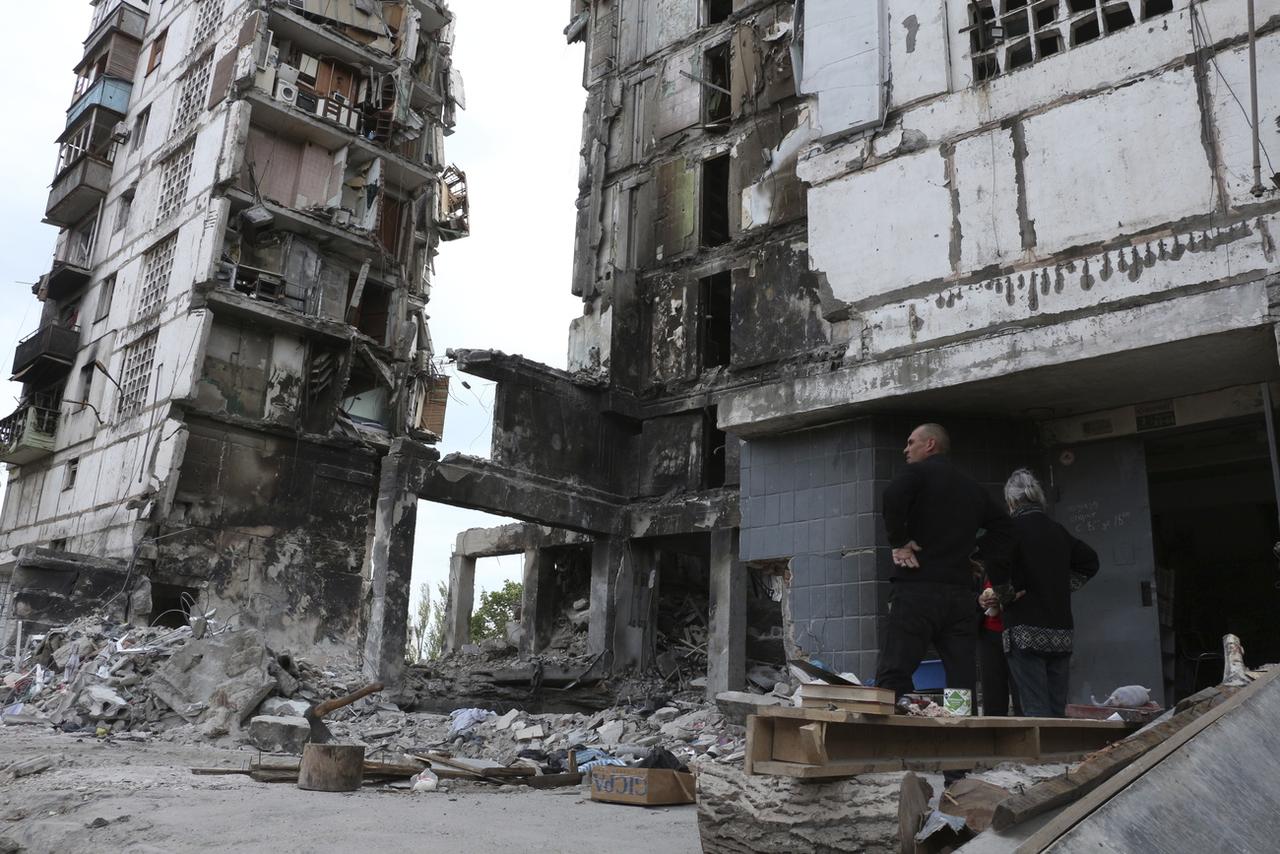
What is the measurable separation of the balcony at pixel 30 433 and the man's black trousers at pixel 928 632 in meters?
26.4

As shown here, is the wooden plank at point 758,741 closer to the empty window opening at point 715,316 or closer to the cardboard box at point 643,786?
the cardboard box at point 643,786

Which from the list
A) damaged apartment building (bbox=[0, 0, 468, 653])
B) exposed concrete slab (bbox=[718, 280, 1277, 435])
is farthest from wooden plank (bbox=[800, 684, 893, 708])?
damaged apartment building (bbox=[0, 0, 468, 653])

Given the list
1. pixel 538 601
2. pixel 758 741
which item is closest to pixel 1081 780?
pixel 758 741

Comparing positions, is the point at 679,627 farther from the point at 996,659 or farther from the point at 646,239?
the point at 996,659

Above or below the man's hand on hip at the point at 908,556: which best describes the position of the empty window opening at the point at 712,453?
above

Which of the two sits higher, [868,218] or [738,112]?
[738,112]

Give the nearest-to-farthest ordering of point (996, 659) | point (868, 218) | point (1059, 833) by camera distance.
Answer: point (1059, 833) → point (996, 659) → point (868, 218)

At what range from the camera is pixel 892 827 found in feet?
11.7

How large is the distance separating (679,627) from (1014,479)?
1289 centimetres

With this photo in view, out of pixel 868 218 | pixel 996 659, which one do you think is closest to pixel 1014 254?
pixel 868 218

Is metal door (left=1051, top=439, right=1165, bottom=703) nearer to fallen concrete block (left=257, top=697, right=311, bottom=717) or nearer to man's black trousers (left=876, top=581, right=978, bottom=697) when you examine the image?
man's black trousers (left=876, top=581, right=978, bottom=697)

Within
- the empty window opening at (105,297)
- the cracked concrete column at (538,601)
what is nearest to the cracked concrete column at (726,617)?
the cracked concrete column at (538,601)

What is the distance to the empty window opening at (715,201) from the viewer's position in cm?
1861

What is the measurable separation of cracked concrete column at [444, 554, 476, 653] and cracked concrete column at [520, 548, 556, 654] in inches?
96.4
